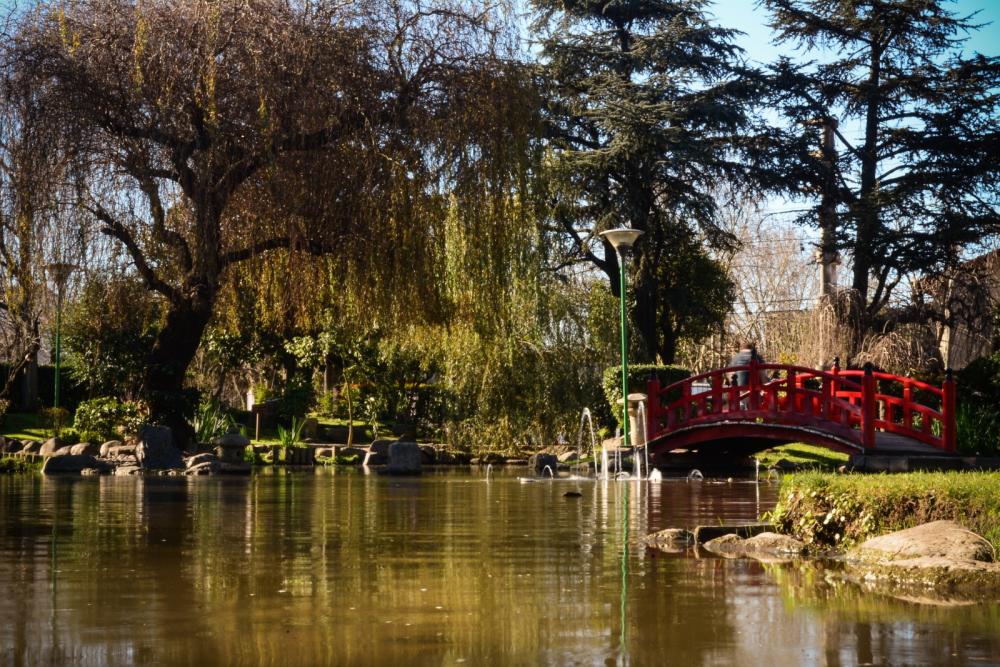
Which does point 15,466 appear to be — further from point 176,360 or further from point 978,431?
point 978,431

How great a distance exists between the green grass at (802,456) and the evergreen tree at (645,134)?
18.3ft

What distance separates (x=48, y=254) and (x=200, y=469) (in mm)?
5307

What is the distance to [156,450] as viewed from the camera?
Result: 73.7ft

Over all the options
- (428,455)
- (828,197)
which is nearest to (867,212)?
(828,197)

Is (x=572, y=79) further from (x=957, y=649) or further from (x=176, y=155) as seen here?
(x=957, y=649)

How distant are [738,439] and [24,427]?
20143 millimetres

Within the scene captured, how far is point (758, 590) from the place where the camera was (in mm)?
6973

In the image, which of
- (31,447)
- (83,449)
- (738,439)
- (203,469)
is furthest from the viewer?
(31,447)

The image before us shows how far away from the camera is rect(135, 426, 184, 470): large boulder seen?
2239cm

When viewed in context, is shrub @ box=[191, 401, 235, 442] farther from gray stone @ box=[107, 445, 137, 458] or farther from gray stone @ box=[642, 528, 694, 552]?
gray stone @ box=[642, 528, 694, 552]

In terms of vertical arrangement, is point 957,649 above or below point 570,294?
below

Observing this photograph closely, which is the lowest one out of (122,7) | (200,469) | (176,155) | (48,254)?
(200,469)

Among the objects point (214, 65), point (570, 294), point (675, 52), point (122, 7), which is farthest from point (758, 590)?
point (675, 52)

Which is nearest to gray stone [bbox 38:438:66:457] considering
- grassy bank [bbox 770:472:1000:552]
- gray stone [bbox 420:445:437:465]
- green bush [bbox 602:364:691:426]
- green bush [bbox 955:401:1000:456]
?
gray stone [bbox 420:445:437:465]
